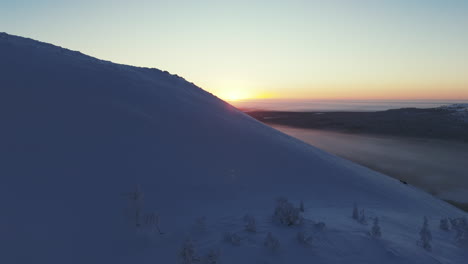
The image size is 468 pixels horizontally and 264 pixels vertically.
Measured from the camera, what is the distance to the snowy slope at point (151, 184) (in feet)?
15.4

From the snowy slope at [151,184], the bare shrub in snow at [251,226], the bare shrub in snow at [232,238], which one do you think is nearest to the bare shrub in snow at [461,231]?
the snowy slope at [151,184]

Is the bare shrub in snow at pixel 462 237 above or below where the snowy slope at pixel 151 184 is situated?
below

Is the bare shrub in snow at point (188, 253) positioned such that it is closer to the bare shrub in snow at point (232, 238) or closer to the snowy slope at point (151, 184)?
the snowy slope at point (151, 184)

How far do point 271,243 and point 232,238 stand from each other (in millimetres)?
623

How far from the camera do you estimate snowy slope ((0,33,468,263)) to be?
470 cm

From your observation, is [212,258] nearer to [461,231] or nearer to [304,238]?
[304,238]

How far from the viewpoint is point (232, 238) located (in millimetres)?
4688

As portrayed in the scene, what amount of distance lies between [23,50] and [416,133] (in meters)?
41.2

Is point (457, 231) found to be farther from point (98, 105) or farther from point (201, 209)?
point (98, 105)

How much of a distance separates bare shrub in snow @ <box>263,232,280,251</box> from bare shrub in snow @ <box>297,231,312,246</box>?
462mm

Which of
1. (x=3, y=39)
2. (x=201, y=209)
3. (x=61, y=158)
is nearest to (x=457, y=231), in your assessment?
(x=201, y=209)

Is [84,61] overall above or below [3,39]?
below

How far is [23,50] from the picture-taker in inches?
475

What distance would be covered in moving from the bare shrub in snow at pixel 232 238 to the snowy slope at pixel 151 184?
73 mm
